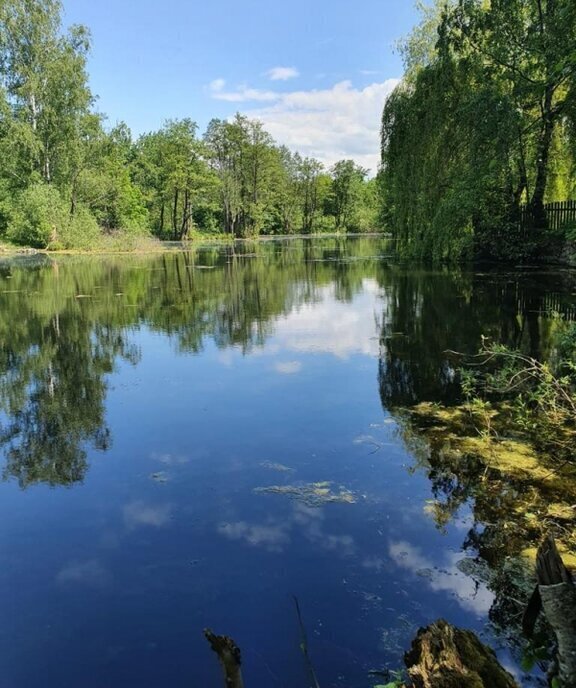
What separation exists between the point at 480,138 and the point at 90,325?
14.3 m

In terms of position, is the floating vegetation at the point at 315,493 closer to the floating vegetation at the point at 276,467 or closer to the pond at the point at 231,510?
the pond at the point at 231,510

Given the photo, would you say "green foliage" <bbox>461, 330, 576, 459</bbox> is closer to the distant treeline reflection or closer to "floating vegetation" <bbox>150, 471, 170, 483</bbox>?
the distant treeline reflection

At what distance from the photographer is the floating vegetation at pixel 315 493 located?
171 inches

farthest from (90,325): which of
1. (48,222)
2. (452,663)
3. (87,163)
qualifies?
(87,163)

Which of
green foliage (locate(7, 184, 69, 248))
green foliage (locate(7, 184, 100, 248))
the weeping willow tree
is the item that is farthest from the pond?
green foliage (locate(7, 184, 100, 248))

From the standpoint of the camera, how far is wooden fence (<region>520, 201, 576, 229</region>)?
20666 mm

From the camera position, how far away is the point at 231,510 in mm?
4266

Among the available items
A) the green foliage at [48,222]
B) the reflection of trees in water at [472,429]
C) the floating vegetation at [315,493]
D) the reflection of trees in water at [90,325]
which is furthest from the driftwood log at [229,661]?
the green foliage at [48,222]

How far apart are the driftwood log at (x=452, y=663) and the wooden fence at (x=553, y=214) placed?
69.7 ft

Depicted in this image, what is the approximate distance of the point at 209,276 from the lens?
2200cm

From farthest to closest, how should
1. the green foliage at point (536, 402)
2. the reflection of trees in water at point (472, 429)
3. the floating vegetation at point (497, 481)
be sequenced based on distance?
the green foliage at point (536, 402) → the floating vegetation at point (497, 481) → the reflection of trees in water at point (472, 429)

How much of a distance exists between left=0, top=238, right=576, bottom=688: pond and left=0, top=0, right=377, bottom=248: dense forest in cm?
3023

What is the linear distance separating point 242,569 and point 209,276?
1913cm

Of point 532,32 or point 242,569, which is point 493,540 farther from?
point 532,32
